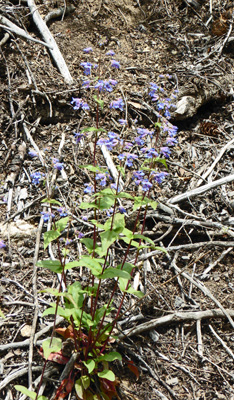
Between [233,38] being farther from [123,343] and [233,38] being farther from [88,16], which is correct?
[123,343]

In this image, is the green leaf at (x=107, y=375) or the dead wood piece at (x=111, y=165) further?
the dead wood piece at (x=111, y=165)

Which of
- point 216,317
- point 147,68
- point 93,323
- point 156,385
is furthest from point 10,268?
point 147,68

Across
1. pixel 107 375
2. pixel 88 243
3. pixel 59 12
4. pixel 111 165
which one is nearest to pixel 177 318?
pixel 107 375

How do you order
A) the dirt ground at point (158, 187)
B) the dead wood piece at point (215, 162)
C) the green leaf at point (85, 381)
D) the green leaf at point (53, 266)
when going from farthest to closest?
1. the dead wood piece at point (215, 162)
2. the dirt ground at point (158, 187)
3. the green leaf at point (85, 381)
4. the green leaf at point (53, 266)

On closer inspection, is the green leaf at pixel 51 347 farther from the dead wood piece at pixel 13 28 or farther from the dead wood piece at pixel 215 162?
the dead wood piece at pixel 13 28

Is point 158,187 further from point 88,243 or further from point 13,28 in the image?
point 13,28

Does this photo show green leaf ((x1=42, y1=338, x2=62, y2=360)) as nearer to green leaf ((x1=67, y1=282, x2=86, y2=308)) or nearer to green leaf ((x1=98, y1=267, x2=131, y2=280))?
green leaf ((x1=67, y1=282, x2=86, y2=308))

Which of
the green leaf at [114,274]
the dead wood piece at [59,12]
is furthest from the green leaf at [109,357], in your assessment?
the dead wood piece at [59,12]
